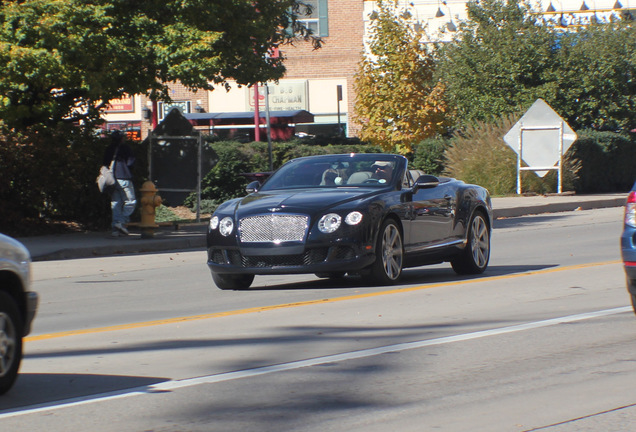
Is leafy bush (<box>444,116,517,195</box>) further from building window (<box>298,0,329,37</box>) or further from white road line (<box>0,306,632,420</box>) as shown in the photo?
white road line (<box>0,306,632,420</box>)

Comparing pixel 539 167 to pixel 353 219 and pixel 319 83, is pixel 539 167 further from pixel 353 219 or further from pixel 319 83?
pixel 319 83

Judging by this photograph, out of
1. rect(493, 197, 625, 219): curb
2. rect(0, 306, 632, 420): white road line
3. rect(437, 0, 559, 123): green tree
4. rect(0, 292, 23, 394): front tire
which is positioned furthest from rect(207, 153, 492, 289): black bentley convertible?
rect(437, 0, 559, 123): green tree

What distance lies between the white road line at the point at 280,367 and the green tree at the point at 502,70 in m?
27.4

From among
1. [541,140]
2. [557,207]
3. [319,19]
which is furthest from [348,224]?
[319,19]

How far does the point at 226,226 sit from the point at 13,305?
17.2 feet

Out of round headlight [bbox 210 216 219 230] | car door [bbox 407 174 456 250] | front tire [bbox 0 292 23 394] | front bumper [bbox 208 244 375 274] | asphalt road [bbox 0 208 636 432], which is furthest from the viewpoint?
car door [bbox 407 174 456 250]

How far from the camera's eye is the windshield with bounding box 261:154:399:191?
40.8ft

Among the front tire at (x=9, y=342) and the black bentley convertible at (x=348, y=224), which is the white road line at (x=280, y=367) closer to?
the front tire at (x=9, y=342)

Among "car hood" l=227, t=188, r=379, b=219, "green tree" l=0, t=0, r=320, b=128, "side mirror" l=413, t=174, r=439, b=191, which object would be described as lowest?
"car hood" l=227, t=188, r=379, b=219

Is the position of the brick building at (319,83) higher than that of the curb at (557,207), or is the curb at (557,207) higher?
the brick building at (319,83)

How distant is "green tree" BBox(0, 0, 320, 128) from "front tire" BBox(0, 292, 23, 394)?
37.2 ft

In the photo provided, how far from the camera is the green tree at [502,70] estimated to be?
36.1 m

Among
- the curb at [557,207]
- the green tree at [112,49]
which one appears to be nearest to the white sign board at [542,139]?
the curb at [557,207]

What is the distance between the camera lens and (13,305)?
6344 mm
